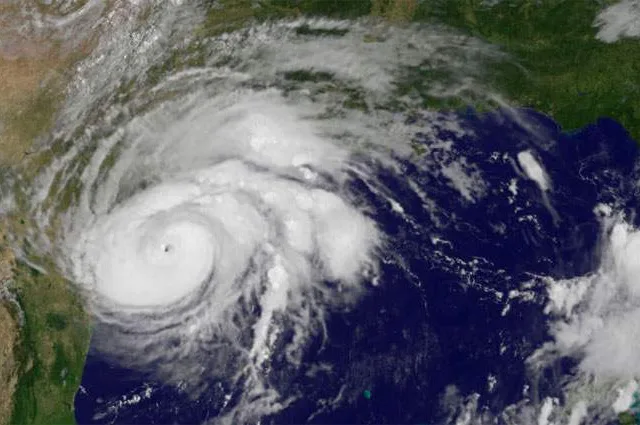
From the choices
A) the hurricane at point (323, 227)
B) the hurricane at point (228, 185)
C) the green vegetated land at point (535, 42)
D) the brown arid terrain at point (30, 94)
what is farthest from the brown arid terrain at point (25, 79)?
the green vegetated land at point (535, 42)

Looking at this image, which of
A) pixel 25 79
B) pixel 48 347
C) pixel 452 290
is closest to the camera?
pixel 452 290

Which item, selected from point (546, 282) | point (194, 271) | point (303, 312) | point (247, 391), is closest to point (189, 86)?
point (194, 271)

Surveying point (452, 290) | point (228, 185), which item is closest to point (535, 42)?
point (452, 290)

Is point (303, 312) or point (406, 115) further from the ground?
point (406, 115)

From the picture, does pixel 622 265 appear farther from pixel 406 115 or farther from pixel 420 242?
pixel 406 115

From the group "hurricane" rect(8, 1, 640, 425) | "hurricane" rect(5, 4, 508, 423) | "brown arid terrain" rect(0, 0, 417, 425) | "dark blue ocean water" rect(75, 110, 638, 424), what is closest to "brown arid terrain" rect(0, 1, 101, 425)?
"brown arid terrain" rect(0, 0, 417, 425)

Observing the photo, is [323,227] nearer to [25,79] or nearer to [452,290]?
[452,290]

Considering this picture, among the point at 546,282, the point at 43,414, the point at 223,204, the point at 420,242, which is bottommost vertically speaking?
the point at 43,414

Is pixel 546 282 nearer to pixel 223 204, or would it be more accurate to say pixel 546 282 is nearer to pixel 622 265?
pixel 622 265
